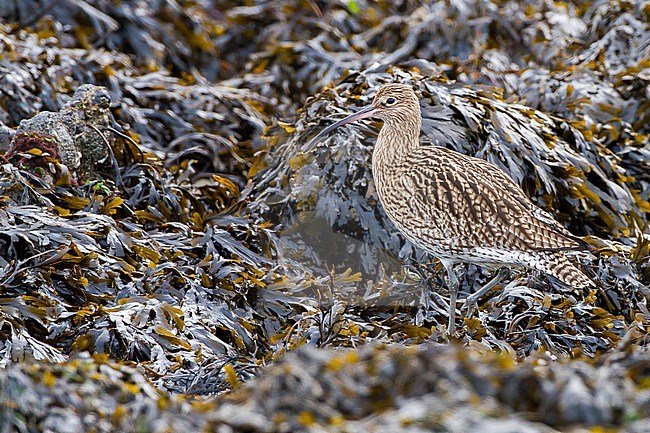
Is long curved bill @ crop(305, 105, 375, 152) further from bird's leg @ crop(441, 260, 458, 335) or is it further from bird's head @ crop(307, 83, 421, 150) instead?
bird's leg @ crop(441, 260, 458, 335)

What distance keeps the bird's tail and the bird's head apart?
3.22ft

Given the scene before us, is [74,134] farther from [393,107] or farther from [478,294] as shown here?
[478,294]

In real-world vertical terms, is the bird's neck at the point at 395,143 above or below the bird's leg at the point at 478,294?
above

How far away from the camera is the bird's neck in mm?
4180

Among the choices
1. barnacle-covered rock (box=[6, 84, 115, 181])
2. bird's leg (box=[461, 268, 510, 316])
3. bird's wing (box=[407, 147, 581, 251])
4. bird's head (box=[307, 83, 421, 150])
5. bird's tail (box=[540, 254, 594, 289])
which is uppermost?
bird's head (box=[307, 83, 421, 150])

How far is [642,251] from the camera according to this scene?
4180 millimetres

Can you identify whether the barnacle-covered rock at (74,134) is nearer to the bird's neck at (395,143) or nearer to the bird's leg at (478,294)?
the bird's neck at (395,143)

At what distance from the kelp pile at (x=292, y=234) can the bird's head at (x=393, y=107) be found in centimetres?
29

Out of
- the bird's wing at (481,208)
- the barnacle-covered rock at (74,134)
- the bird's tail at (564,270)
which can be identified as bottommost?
the barnacle-covered rock at (74,134)

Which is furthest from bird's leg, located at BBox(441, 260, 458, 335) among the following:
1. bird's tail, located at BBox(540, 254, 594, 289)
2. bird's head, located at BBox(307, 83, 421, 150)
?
bird's head, located at BBox(307, 83, 421, 150)

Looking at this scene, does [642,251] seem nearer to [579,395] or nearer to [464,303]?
[464,303]

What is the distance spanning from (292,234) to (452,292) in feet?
3.21

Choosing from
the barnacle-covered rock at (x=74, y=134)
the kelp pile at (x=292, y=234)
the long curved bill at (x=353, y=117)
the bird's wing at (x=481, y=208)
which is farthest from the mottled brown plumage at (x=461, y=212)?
the barnacle-covered rock at (x=74, y=134)

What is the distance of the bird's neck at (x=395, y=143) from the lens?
4180 mm
